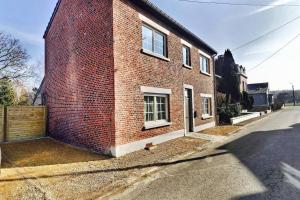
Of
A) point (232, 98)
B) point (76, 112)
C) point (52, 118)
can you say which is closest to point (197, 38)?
point (76, 112)

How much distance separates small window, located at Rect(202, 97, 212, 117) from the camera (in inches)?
675

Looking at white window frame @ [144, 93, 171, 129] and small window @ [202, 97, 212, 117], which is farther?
small window @ [202, 97, 212, 117]

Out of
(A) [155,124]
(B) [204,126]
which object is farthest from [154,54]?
(B) [204,126]

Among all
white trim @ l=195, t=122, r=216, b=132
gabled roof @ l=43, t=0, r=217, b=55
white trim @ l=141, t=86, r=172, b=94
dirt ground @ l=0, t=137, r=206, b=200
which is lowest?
dirt ground @ l=0, t=137, r=206, b=200

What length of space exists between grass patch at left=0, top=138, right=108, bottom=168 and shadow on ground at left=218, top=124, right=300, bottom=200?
507 centimetres

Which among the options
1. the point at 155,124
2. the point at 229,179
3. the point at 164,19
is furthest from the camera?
the point at 164,19

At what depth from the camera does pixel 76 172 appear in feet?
22.3

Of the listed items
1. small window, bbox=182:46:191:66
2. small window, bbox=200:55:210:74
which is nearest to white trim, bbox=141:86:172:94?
small window, bbox=182:46:191:66

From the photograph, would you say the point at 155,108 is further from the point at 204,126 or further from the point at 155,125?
the point at 204,126

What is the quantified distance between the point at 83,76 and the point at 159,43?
4.28m

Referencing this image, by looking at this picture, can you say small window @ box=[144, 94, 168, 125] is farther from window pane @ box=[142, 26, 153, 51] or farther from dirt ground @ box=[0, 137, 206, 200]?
window pane @ box=[142, 26, 153, 51]

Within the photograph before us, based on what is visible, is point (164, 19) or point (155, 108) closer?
point (155, 108)

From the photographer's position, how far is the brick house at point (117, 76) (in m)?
9.08

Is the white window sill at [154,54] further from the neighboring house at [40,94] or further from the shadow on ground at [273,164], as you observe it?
the neighboring house at [40,94]
